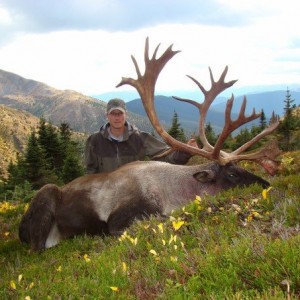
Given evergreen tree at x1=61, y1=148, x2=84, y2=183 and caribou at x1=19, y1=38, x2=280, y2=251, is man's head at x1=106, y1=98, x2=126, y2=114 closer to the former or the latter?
caribou at x1=19, y1=38, x2=280, y2=251

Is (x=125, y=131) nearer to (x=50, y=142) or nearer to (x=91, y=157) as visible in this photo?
(x=91, y=157)

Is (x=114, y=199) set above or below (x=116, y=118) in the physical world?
below

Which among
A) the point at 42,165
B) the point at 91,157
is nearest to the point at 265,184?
the point at 91,157

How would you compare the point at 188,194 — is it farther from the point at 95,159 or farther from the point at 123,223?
the point at 95,159

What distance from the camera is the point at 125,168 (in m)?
8.83

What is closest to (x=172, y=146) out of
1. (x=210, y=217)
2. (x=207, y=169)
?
(x=207, y=169)

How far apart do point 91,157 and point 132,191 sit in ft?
10.6

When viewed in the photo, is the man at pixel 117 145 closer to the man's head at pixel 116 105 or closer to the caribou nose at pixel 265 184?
the man's head at pixel 116 105

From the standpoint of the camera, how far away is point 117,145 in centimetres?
1084

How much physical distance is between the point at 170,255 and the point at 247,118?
481 centimetres

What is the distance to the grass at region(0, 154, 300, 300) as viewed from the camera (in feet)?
10.8

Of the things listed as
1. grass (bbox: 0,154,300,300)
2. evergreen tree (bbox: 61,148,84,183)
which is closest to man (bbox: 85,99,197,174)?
grass (bbox: 0,154,300,300)

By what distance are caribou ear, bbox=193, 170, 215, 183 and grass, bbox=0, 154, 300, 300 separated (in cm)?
144

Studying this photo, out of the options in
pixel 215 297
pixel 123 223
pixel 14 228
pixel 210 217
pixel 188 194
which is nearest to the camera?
pixel 215 297
